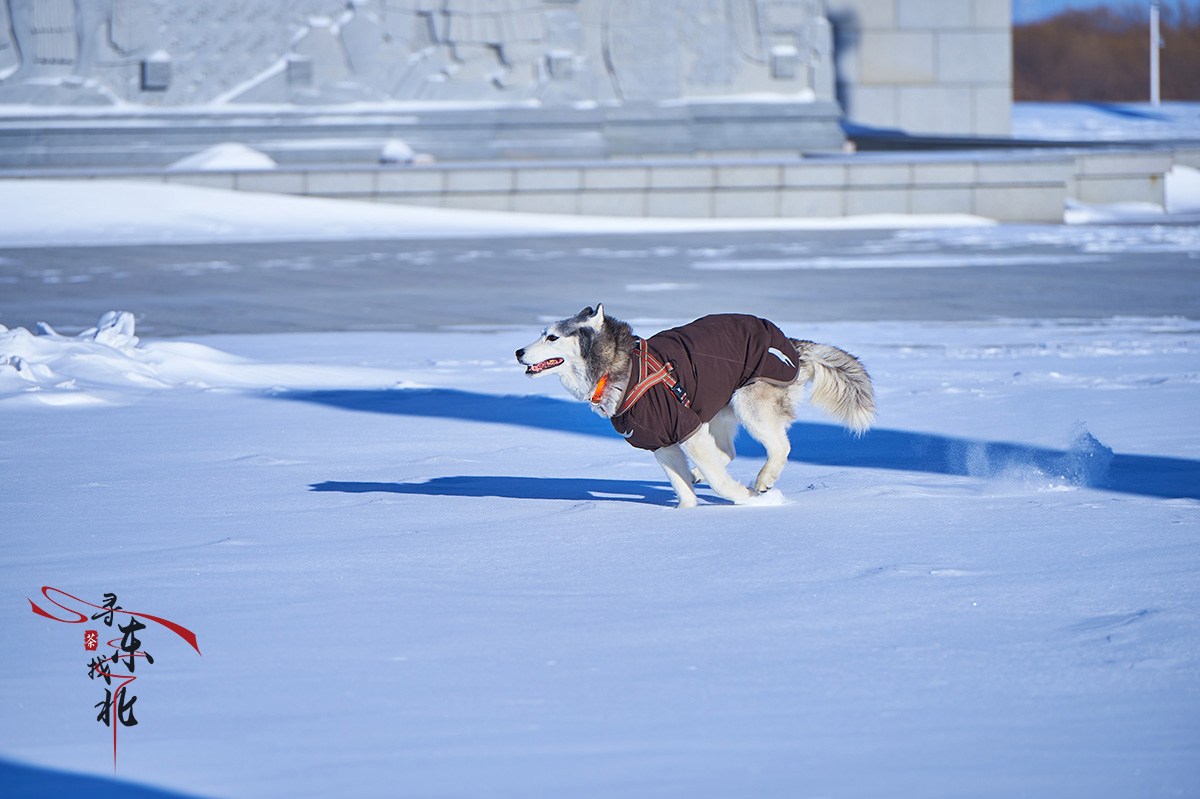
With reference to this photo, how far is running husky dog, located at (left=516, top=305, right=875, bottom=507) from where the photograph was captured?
15.8ft

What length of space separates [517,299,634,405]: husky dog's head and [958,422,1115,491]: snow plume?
5.80ft

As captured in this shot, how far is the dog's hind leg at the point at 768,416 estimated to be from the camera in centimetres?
509

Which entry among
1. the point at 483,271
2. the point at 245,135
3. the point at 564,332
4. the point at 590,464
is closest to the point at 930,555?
the point at 564,332

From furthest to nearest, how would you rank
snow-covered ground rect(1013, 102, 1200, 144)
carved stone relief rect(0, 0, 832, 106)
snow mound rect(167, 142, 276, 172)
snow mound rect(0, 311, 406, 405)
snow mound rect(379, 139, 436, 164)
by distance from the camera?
1. snow-covered ground rect(1013, 102, 1200, 144)
2. carved stone relief rect(0, 0, 832, 106)
3. snow mound rect(379, 139, 436, 164)
4. snow mound rect(167, 142, 276, 172)
5. snow mound rect(0, 311, 406, 405)

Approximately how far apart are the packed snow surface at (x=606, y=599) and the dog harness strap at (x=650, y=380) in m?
0.48

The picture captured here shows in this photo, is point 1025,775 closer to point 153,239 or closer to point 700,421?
point 700,421

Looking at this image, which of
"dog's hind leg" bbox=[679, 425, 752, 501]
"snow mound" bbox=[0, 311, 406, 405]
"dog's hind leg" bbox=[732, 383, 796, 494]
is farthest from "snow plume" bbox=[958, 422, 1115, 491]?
"snow mound" bbox=[0, 311, 406, 405]

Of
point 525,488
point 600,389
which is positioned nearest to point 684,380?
point 600,389

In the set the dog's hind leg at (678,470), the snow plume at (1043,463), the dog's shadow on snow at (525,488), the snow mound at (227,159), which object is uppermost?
the snow mound at (227,159)

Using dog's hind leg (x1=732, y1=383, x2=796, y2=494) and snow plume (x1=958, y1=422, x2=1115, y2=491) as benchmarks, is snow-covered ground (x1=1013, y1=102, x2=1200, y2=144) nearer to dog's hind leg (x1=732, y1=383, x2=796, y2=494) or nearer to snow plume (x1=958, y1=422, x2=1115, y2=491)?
snow plume (x1=958, y1=422, x2=1115, y2=491)

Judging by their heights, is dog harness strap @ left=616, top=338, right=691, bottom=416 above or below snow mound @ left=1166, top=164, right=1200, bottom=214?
below

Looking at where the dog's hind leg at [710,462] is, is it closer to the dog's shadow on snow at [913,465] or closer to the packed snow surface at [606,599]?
the packed snow surface at [606,599]

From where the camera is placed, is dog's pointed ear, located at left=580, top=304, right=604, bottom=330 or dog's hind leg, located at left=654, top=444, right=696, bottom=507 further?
dog's hind leg, located at left=654, top=444, right=696, bottom=507

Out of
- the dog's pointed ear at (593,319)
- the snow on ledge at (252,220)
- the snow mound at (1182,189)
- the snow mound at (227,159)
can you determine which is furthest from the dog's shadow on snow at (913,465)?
the snow mound at (1182,189)
